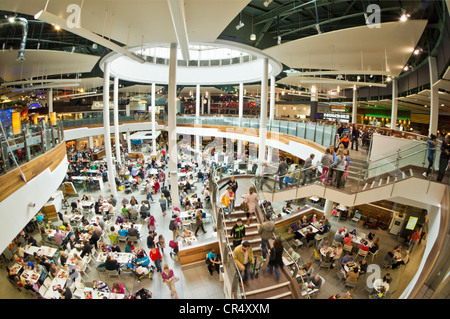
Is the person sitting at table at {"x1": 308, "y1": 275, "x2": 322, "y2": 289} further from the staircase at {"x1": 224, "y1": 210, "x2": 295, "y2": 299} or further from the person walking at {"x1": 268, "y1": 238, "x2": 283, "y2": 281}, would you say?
the person walking at {"x1": 268, "y1": 238, "x2": 283, "y2": 281}

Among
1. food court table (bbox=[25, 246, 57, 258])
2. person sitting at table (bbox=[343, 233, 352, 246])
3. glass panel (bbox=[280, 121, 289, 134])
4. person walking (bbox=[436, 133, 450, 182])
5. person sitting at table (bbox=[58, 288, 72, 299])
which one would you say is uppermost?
glass panel (bbox=[280, 121, 289, 134])

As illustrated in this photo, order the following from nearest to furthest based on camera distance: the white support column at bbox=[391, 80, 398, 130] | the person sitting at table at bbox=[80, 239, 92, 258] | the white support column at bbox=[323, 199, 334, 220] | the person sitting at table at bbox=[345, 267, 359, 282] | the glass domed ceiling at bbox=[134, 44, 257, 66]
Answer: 1. the person sitting at table at bbox=[345, 267, 359, 282]
2. the person sitting at table at bbox=[80, 239, 92, 258]
3. the white support column at bbox=[323, 199, 334, 220]
4. the white support column at bbox=[391, 80, 398, 130]
5. the glass domed ceiling at bbox=[134, 44, 257, 66]

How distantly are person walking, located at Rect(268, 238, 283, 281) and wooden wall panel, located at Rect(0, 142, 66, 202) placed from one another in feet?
19.3

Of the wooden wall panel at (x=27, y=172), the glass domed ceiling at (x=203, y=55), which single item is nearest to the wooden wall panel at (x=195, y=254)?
the wooden wall panel at (x=27, y=172)

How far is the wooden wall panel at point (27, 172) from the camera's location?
15.4 feet

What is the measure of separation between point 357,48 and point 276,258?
9.01 metres

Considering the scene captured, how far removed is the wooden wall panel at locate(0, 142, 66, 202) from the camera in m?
4.70

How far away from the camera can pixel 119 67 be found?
743 inches

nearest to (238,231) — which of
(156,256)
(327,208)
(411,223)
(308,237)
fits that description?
(156,256)

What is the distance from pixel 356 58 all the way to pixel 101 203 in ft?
47.9

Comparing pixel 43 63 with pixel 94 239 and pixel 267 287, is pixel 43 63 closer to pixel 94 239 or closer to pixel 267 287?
pixel 94 239

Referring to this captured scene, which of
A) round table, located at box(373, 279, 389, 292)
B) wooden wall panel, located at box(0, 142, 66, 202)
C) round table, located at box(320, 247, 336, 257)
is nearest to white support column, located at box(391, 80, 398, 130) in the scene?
round table, located at box(320, 247, 336, 257)

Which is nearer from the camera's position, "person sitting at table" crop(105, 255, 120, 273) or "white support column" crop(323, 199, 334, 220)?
"person sitting at table" crop(105, 255, 120, 273)
